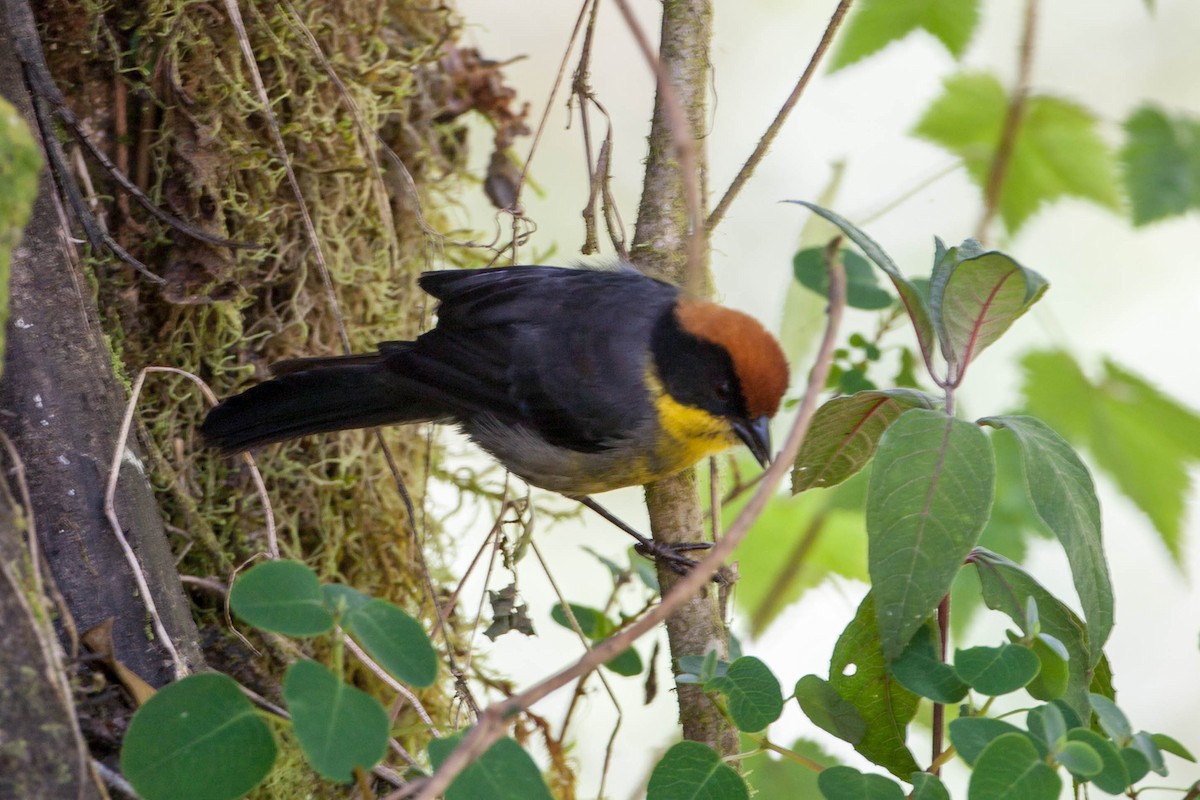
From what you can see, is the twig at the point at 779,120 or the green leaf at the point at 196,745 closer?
the green leaf at the point at 196,745

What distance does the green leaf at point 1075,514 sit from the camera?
1.48 meters

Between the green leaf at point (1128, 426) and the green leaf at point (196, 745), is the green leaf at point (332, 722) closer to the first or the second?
the green leaf at point (196, 745)

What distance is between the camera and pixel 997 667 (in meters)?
1.41

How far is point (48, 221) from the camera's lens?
174cm

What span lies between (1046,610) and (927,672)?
0.78ft

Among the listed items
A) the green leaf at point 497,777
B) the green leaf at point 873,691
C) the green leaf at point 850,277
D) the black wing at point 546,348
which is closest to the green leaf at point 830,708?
the green leaf at point 873,691

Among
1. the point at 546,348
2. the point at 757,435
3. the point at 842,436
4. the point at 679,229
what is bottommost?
the point at 842,436

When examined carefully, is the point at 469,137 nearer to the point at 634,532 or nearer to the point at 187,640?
the point at 634,532

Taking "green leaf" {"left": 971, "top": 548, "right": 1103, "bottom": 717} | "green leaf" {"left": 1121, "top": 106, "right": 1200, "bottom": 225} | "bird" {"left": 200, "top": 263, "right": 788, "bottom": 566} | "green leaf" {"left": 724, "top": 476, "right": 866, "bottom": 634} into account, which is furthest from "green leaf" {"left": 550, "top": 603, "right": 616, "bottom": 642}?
"green leaf" {"left": 1121, "top": 106, "right": 1200, "bottom": 225}

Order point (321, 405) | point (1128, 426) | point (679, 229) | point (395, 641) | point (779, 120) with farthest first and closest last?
point (321, 405)
point (1128, 426)
point (679, 229)
point (779, 120)
point (395, 641)

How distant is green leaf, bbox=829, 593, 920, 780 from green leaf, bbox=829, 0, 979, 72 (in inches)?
55.7

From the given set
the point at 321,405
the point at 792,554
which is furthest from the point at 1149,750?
the point at 321,405

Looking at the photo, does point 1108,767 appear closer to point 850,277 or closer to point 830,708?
point 830,708

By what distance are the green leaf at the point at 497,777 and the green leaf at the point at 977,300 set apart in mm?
877
